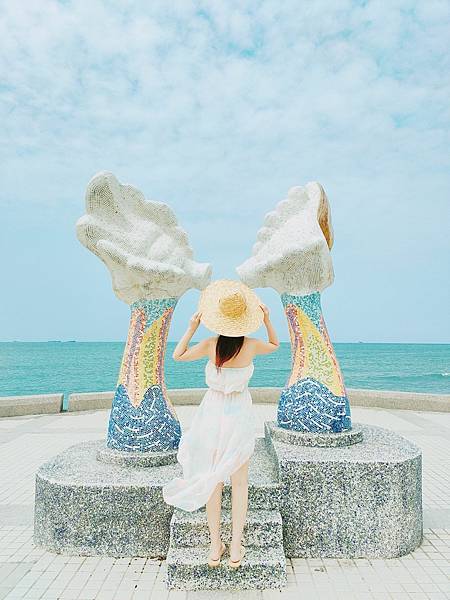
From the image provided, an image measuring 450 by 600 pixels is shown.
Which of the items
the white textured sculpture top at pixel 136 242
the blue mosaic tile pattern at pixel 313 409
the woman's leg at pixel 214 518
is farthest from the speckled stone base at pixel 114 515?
the white textured sculpture top at pixel 136 242

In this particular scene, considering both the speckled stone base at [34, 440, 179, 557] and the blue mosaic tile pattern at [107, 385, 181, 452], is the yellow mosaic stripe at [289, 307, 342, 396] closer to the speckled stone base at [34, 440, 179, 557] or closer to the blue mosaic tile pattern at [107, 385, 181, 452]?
the blue mosaic tile pattern at [107, 385, 181, 452]

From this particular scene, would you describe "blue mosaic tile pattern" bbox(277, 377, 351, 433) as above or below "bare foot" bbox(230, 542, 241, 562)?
above

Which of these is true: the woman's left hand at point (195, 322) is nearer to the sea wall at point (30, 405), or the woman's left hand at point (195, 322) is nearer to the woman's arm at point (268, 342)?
the woman's arm at point (268, 342)

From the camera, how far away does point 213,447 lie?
9.46ft

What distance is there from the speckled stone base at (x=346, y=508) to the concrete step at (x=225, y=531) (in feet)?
0.83

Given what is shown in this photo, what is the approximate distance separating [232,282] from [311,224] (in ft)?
4.40

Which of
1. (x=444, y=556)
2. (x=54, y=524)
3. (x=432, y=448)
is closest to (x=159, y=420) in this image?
(x=54, y=524)

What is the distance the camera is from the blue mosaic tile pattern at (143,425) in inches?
147

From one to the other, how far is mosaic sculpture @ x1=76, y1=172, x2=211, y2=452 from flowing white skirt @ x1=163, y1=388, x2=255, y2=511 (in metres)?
A: 0.87

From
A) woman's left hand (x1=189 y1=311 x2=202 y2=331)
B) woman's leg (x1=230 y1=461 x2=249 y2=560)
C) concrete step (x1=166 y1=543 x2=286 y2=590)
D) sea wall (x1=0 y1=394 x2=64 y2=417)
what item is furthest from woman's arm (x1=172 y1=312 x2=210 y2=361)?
sea wall (x1=0 y1=394 x2=64 y2=417)

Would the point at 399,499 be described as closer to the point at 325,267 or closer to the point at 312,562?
the point at 312,562

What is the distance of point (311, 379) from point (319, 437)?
17.6 inches

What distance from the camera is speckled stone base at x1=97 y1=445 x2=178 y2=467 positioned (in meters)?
3.63

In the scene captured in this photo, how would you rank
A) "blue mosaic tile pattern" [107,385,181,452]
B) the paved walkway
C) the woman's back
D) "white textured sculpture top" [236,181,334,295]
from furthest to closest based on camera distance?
"white textured sculpture top" [236,181,334,295], "blue mosaic tile pattern" [107,385,181,452], the woman's back, the paved walkway
